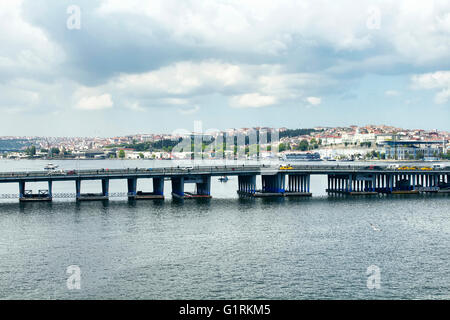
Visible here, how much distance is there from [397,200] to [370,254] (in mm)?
40762

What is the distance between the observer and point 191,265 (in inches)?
1441

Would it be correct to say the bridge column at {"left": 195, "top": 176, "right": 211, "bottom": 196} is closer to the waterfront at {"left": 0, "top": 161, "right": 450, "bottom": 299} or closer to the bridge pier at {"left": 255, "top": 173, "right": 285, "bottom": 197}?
the bridge pier at {"left": 255, "top": 173, "right": 285, "bottom": 197}

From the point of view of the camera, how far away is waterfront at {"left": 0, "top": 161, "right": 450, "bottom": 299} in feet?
102

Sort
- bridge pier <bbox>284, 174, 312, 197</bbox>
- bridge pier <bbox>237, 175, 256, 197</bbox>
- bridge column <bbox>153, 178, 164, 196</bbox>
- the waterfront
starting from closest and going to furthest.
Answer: the waterfront, bridge column <bbox>153, 178, 164, 196</bbox>, bridge pier <bbox>237, 175, 256, 197</bbox>, bridge pier <bbox>284, 174, 312, 197</bbox>

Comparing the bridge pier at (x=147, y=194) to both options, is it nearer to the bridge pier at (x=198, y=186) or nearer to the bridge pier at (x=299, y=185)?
the bridge pier at (x=198, y=186)

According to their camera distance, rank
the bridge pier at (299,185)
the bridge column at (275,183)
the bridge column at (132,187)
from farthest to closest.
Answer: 1. the bridge pier at (299,185)
2. the bridge column at (275,183)
3. the bridge column at (132,187)

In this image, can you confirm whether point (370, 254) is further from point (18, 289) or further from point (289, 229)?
point (18, 289)

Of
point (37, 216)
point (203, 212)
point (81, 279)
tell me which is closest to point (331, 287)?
point (81, 279)

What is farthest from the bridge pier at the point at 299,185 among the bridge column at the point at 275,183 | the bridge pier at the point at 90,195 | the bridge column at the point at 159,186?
the bridge pier at the point at 90,195

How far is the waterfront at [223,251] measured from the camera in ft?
102

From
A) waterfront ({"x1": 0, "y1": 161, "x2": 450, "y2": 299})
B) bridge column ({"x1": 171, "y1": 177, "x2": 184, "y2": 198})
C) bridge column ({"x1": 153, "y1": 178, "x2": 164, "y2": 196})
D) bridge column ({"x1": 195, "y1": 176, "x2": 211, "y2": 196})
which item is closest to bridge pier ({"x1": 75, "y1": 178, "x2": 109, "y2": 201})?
bridge column ({"x1": 153, "y1": 178, "x2": 164, "y2": 196})

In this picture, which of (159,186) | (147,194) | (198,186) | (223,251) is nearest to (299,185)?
(198,186)
